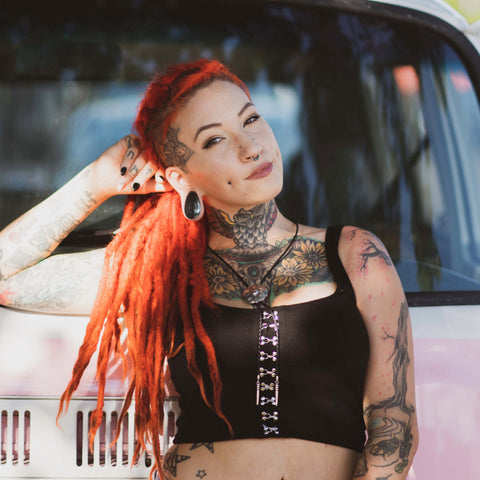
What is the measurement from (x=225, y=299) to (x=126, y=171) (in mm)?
534

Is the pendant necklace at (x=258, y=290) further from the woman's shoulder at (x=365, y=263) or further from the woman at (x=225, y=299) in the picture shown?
the woman's shoulder at (x=365, y=263)

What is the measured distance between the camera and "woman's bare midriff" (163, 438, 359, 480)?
1511 mm

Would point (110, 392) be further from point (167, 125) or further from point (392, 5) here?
point (392, 5)

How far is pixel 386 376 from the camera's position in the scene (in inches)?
60.3

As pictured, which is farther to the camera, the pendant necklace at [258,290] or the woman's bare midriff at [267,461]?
the pendant necklace at [258,290]

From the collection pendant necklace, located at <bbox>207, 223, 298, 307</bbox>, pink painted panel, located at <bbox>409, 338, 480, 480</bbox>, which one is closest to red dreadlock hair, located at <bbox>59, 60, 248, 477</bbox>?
pendant necklace, located at <bbox>207, 223, 298, 307</bbox>

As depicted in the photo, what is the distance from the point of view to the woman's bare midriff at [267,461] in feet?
4.96

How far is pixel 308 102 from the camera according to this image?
74.8 inches

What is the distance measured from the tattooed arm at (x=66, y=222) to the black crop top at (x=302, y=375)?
1.73 ft

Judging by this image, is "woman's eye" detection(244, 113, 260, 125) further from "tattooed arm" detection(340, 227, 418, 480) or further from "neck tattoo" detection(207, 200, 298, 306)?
"tattooed arm" detection(340, 227, 418, 480)

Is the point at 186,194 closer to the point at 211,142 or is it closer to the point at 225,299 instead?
the point at 211,142

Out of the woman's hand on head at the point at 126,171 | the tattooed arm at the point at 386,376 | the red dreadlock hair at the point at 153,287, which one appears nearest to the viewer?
the tattooed arm at the point at 386,376

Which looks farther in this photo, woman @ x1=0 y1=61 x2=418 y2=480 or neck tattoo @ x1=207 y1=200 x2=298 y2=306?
neck tattoo @ x1=207 y1=200 x2=298 y2=306

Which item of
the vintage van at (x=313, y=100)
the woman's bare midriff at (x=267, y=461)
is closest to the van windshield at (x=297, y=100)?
the vintage van at (x=313, y=100)
